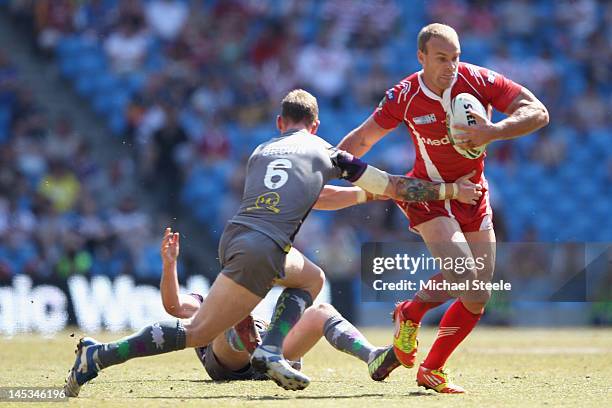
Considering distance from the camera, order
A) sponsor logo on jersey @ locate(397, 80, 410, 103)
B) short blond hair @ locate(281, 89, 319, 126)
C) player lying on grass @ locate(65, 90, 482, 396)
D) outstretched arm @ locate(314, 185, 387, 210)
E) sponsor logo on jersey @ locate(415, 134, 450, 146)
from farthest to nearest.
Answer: outstretched arm @ locate(314, 185, 387, 210), sponsor logo on jersey @ locate(397, 80, 410, 103), sponsor logo on jersey @ locate(415, 134, 450, 146), short blond hair @ locate(281, 89, 319, 126), player lying on grass @ locate(65, 90, 482, 396)

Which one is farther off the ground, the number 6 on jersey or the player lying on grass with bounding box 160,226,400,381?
the number 6 on jersey

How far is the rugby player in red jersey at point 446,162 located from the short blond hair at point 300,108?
0.94 meters

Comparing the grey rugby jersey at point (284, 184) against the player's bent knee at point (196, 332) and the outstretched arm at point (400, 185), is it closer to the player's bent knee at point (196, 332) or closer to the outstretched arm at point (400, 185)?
the outstretched arm at point (400, 185)

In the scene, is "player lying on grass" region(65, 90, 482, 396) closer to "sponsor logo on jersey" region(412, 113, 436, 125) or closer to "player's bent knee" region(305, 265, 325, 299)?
"player's bent knee" region(305, 265, 325, 299)

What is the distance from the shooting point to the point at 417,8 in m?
21.1

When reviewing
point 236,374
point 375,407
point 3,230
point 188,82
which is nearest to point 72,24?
point 188,82

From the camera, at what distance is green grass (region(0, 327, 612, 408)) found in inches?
272

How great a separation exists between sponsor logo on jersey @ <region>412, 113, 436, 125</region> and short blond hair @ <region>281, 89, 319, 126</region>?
93 cm

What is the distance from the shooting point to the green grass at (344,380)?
6902 millimetres

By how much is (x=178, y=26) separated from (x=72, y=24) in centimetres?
197

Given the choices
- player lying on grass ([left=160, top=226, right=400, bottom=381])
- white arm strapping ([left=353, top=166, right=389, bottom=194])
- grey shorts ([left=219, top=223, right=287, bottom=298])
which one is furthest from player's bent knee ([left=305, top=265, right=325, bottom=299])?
white arm strapping ([left=353, top=166, right=389, bottom=194])

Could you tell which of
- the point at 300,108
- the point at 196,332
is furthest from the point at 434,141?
the point at 196,332

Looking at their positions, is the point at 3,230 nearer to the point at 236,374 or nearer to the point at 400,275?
the point at 400,275

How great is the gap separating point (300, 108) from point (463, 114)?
114 centimetres
